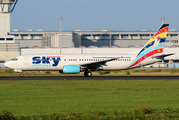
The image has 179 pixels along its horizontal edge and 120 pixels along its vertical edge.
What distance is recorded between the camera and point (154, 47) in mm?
42219

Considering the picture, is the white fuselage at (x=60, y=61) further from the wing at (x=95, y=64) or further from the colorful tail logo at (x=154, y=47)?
the wing at (x=95, y=64)

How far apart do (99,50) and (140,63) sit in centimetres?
5019

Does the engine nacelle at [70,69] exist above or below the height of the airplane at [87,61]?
below

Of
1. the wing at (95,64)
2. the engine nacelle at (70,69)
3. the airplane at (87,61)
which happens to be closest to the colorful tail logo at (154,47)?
the airplane at (87,61)

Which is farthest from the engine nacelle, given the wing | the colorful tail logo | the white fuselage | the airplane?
the colorful tail logo

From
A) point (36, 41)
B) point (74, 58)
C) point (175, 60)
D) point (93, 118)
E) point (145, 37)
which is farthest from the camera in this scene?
point (145, 37)

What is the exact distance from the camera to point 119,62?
4231 cm

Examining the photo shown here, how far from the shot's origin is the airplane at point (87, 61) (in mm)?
39906

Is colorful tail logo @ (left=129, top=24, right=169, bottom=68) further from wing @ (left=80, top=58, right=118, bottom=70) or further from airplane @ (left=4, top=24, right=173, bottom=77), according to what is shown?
wing @ (left=80, top=58, right=118, bottom=70)

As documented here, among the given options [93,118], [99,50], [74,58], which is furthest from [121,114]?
[99,50]

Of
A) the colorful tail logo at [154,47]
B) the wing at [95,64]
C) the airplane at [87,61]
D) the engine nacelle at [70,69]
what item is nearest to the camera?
the engine nacelle at [70,69]

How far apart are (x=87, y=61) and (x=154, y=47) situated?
10515 mm

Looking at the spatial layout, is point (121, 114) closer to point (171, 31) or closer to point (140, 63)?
point (140, 63)

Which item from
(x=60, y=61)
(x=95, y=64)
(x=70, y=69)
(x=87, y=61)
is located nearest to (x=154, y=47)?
(x=95, y=64)
